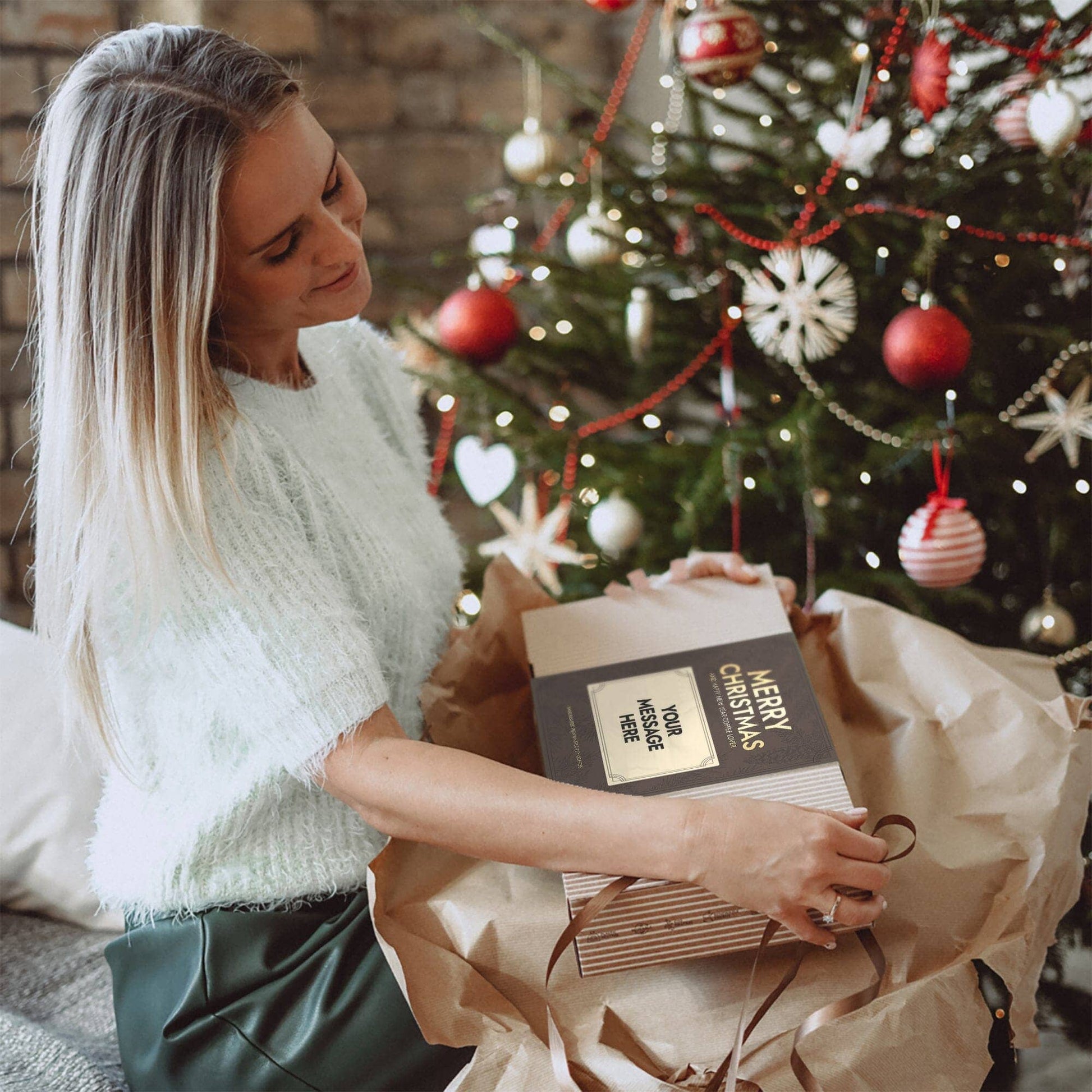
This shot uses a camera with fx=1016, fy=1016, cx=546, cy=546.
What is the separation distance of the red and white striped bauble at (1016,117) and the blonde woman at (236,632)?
26.1 inches

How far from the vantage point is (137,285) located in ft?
2.31

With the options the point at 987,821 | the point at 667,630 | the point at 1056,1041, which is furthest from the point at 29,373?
the point at 1056,1041

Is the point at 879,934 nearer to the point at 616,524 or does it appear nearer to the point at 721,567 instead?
the point at 721,567

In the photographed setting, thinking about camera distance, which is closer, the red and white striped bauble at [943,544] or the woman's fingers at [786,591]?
the woman's fingers at [786,591]

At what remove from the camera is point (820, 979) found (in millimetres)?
642

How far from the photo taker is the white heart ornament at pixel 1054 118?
938 millimetres

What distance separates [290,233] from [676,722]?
1.50 feet

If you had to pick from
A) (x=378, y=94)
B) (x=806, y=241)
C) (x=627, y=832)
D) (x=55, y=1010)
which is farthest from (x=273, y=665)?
(x=378, y=94)

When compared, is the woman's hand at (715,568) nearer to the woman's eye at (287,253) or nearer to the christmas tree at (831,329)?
the christmas tree at (831,329)

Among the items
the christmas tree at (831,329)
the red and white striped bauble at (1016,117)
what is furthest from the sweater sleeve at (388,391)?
the red and white striped bauble at (1016,117)

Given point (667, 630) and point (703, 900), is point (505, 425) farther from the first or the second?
point (703, 900)

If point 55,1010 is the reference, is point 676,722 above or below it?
above

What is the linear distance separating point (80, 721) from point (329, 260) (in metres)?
0.41

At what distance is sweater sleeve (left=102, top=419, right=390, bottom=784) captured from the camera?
69 cm
